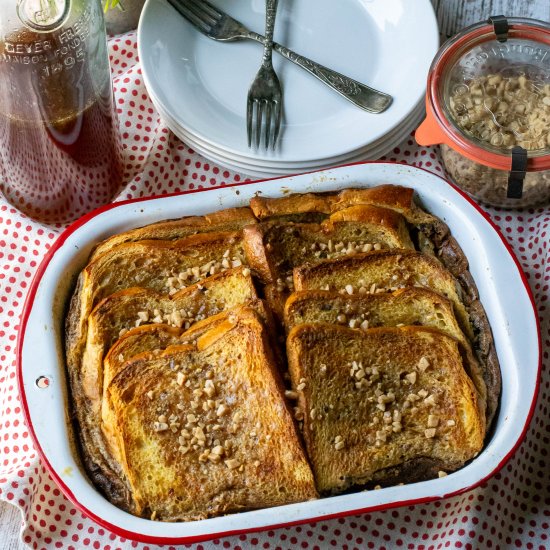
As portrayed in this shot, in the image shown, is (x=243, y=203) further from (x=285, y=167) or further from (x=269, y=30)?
(x=269, y=30)

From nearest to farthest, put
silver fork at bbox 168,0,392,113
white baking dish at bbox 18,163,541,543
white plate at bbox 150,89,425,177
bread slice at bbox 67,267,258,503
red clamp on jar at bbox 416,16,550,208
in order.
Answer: white baking dish at bbox 18,163,541,543
bread slice at bbox 67,267,258,503
red clamp on jar at bbox 416,16,550,208
white plate at bbox 150,89,425,177
silver fork at bbox 168,0,392,113

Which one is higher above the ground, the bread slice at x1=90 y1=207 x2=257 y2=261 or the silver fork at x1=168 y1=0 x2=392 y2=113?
the silver fork at x1=168 y1=0 x2=392 y2=113

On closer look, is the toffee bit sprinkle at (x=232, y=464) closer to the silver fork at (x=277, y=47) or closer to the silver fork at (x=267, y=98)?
the silver fork at (x=267, y=98)

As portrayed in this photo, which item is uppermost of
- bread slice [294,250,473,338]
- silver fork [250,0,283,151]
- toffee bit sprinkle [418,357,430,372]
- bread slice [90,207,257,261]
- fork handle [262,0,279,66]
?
fork handle [262,0,279,66]

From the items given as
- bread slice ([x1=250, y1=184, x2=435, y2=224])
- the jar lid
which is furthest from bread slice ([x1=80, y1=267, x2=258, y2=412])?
the jar lid

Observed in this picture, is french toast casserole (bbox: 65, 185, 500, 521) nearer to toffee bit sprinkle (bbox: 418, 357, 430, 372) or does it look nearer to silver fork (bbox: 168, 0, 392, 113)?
toffee bit sprinkle (bbox: 418, 357, 430, 372)

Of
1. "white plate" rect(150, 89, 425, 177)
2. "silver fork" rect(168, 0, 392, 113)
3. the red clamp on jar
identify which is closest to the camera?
the red clamp on jar

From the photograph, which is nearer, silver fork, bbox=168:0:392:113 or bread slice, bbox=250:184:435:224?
bread slice, bbox=250:184:435:224

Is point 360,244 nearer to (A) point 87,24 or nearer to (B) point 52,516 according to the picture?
(A) point 87,24
